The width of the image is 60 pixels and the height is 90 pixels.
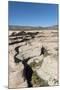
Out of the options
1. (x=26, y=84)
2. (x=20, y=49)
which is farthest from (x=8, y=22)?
(x=26, y=84)

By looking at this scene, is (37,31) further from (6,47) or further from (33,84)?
(33,84)

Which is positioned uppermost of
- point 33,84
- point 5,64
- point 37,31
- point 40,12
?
point 40,12

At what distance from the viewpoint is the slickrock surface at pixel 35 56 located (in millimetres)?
1991

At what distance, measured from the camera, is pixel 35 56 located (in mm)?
2053

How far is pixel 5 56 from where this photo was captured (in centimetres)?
198

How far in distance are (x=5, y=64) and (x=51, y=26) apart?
1.96 ft

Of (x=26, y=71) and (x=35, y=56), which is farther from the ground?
(x=35, y=56)

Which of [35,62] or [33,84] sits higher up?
[35,62]

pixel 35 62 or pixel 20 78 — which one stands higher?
pixel 35 62

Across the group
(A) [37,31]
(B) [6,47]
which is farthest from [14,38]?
(A) [37,31]

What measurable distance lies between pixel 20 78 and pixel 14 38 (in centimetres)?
39

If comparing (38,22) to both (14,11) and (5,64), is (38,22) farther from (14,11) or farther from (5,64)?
(5,64)

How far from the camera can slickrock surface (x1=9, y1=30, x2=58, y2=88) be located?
6.53ft

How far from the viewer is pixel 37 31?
6.77 feet
